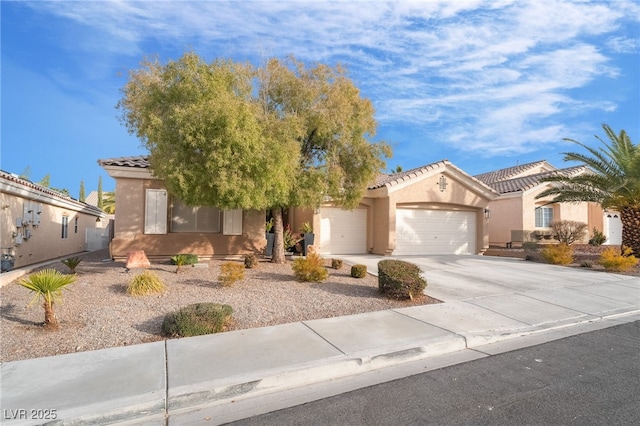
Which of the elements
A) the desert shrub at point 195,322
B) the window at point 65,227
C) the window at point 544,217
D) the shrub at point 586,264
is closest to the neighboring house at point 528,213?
the window at point 544,217

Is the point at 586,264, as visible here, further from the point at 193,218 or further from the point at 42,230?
the point at 42,230

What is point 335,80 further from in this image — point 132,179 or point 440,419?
point 440,419

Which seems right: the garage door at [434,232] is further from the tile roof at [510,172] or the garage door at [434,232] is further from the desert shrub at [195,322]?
the desert shrub at [195,322]

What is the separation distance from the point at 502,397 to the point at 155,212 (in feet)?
40.4

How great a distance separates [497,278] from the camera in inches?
442

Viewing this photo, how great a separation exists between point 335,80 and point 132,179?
7795 mm

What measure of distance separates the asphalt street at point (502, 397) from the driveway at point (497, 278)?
352 cm

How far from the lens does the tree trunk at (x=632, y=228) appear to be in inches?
587

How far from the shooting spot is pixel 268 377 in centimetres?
462

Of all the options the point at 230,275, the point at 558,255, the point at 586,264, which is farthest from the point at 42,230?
the point at 586,264

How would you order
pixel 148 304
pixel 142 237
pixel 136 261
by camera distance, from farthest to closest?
pixel 142 237 → pixel 136 261 → pixel 148 304

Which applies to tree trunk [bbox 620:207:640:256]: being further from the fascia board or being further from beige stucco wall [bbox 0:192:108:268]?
beige stucco wall [bbox 0:192:108:268]

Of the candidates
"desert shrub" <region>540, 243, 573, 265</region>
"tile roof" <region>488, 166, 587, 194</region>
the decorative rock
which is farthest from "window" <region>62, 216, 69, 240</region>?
"tile roof" <region>488, 166, 587, 194</region>

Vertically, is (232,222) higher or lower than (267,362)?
higher
